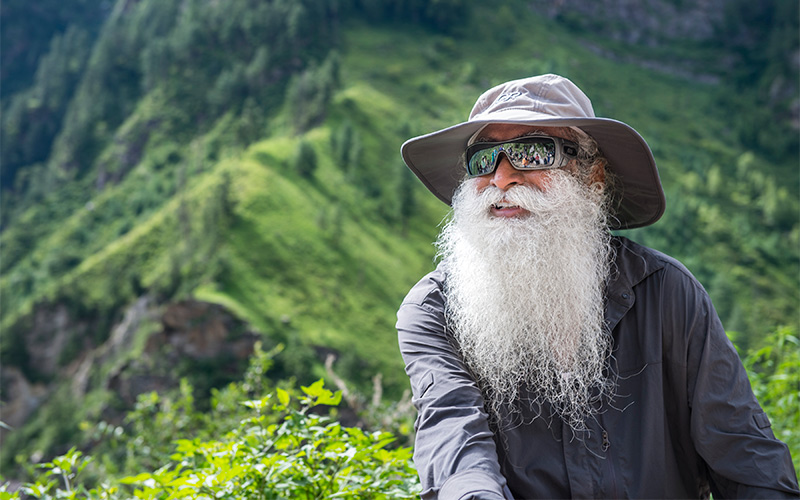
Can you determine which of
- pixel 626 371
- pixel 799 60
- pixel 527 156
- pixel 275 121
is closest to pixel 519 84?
pixel 527 156

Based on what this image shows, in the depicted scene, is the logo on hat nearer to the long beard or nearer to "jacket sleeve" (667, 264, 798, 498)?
the long beard

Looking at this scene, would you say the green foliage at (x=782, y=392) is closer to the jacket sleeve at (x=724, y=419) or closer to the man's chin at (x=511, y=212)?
the jacket sleeve at (x=724, y=419)

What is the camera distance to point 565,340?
2.45 metres

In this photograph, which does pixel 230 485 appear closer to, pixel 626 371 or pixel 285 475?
pixel 285 475

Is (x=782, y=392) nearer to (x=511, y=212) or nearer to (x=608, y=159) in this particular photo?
(x=608, y=159)

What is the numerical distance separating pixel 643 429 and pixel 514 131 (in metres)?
1.05

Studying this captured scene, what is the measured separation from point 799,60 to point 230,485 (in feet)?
415

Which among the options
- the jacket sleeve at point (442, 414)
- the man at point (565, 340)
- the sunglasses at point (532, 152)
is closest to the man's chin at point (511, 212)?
the man at point (565, 340)

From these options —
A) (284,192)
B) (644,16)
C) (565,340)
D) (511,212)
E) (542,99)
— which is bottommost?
(284,192)

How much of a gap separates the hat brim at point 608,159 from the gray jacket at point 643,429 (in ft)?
1.27

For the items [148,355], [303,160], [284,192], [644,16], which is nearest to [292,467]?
[148,355]

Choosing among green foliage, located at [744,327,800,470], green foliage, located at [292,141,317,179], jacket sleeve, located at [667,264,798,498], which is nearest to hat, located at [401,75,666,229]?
jacket sleeve, located at [667,264,798,498]

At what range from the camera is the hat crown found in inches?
93.7

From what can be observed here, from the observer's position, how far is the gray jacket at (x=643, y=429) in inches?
79.7
